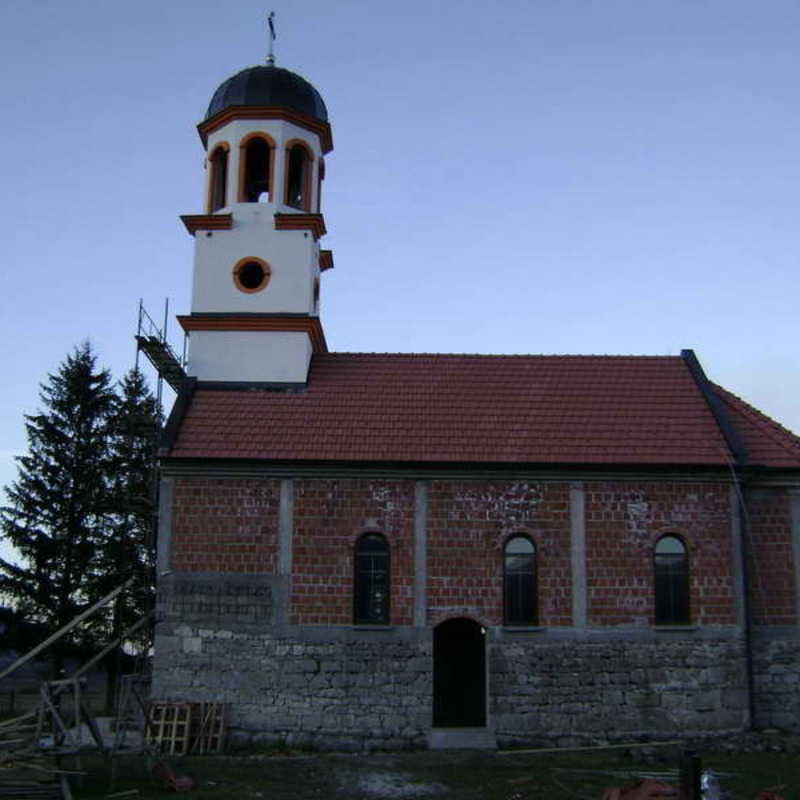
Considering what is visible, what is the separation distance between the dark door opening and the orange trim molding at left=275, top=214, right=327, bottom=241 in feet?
31.5

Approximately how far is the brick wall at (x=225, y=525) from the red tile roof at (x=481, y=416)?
2.27 feet

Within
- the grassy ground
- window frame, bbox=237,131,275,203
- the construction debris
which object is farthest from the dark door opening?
window frame, bbox=237,131,275,203

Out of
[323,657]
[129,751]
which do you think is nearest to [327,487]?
[323,657]

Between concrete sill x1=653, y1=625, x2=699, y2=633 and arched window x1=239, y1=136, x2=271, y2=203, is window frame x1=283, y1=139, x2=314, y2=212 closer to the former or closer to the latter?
arched window x1=239, y1=136, x2=271, y2=203

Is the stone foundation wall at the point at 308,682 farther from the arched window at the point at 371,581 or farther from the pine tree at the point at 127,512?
the pine tree at the point at 127,512

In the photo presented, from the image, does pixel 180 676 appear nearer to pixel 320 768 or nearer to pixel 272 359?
pixel 320 768

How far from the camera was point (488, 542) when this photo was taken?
20.3m

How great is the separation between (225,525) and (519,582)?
609 cm

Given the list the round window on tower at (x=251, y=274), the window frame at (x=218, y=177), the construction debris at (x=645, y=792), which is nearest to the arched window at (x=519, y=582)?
the construction debris at (x=645, y=792)

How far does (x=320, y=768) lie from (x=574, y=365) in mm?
11041

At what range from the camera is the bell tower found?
22750mm

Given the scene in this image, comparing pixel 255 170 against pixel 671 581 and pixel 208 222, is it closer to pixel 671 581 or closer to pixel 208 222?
pixel 208 222

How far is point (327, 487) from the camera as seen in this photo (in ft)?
67.5

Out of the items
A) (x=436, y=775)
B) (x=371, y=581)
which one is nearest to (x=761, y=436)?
(x=371, y=581)
